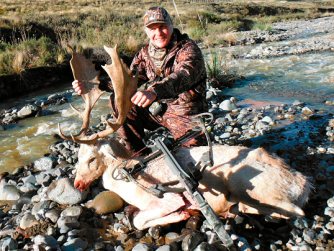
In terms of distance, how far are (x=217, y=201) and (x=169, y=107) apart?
165cm

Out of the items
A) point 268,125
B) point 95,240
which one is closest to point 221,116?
point 268,125

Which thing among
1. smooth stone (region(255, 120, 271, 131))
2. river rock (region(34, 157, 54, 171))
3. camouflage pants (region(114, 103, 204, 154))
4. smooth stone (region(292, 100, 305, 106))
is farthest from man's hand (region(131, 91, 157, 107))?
smooth stone (region(292, 100, 305, 106))

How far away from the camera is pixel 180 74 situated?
136 inches

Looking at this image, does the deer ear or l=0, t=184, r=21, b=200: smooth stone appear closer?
the deer ear

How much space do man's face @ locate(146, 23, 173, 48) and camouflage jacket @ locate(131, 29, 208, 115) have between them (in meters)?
0.09

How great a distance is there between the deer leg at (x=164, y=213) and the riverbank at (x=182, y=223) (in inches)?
4.0

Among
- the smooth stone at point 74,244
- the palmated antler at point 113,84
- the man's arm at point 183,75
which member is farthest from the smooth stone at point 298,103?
the smooth stone at point 74,244

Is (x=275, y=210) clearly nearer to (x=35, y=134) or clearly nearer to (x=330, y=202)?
(x=330, y=202)

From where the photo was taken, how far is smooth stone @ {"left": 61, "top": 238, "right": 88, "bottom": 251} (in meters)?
3.13

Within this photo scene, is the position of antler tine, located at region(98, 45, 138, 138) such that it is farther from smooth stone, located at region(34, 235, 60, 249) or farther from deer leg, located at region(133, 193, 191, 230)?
smooth stone, located at region(34, 235, 60, 249)

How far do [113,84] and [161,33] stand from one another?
1.43 m

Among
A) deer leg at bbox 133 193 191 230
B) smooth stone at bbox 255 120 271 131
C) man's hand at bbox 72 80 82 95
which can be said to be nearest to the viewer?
deer leg at bbox 133 193 191 230

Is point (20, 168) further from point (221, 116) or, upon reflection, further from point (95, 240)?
point (221, 116)

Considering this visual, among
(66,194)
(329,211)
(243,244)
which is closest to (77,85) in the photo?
(66,194)
